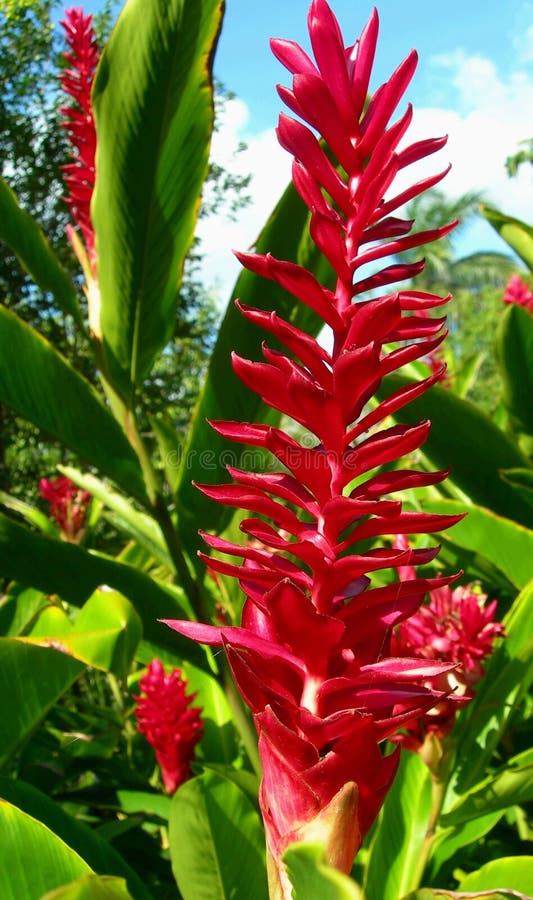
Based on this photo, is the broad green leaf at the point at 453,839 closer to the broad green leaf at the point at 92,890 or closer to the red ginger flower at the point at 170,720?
the red ginger flower at the point at 170,720

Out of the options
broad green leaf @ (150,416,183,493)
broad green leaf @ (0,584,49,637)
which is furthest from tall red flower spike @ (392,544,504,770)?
broad green leaf @ (0,584,49,637)

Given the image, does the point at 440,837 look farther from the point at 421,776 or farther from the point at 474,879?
the point at 474,879

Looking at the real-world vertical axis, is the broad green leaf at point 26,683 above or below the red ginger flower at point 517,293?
below

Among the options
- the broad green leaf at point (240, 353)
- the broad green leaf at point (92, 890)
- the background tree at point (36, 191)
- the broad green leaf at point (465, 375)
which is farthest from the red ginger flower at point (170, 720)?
the background tree at point (36, 191)

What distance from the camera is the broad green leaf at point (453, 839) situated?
1275mm

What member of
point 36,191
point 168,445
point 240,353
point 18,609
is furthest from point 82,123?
point 36,191

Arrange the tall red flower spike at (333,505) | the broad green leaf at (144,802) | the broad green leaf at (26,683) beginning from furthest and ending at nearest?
the broad green leaf at (144,802) < the broad green leaf at (26,683) < the tall red flower spike at (333,505)

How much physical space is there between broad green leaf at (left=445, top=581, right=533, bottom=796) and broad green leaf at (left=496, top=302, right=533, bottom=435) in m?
0.80

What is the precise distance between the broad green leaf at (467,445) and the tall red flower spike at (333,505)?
3.04ft

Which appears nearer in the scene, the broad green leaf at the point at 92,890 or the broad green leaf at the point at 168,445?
the broad green leaf at the point at 92,890

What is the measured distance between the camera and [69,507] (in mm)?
3375

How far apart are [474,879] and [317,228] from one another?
774 mm

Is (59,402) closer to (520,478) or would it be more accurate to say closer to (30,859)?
(30,859)

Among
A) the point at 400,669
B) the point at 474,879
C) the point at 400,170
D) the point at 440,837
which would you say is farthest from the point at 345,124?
the point at 440,837
